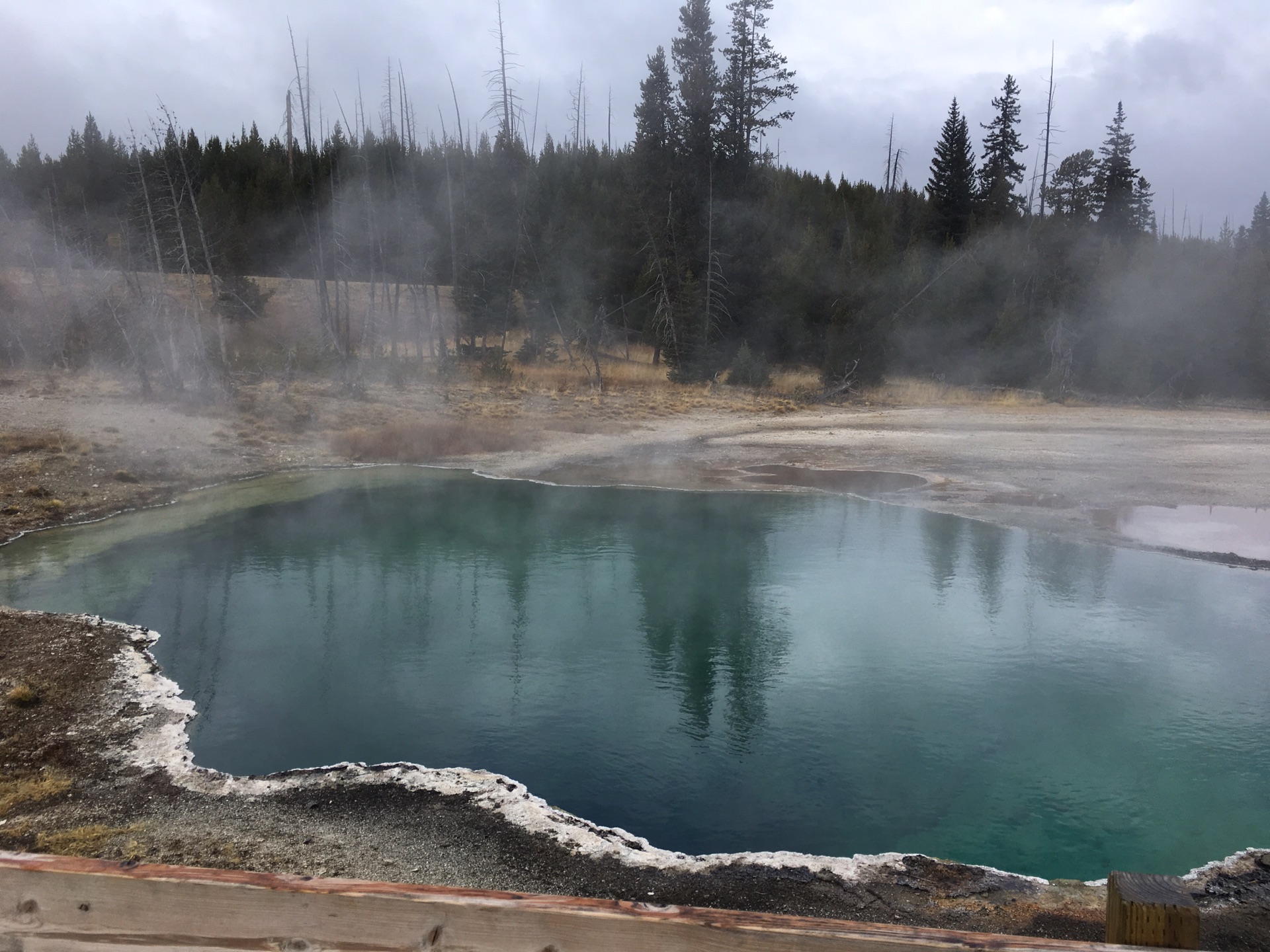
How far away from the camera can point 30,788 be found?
591 cm

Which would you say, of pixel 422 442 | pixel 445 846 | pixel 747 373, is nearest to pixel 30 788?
pixel 445 846

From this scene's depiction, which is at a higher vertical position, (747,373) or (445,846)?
(747,373)

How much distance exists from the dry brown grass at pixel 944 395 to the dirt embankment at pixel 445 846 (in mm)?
22079

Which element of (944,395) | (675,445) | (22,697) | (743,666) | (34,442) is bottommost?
(743,666)

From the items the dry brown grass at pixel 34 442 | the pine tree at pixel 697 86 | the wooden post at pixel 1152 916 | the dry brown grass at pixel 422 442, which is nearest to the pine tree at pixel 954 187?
the pine tree at pixel 697 86

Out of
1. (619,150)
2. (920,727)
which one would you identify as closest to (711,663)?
(920,727)

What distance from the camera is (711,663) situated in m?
9.02

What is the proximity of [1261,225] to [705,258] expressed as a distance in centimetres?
3608

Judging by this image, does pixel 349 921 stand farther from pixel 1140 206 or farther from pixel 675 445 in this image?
pixel 1140 206

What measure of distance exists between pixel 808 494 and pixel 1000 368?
15.0m

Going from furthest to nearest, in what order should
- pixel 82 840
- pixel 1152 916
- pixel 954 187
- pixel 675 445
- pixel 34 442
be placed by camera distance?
pixel 954 187
pixel 675 445
pixel 34 442
pixel 82 840
pixel 1152 916

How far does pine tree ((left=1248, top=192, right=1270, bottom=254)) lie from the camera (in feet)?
143

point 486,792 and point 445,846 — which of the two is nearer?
point 445,846

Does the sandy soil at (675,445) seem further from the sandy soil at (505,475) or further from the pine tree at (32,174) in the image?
the pine tree at (32,174)
